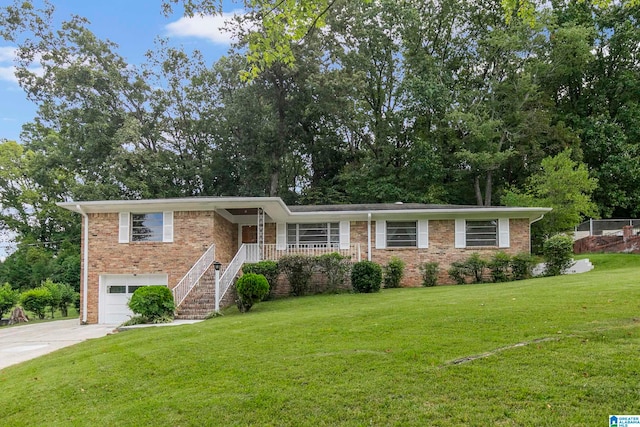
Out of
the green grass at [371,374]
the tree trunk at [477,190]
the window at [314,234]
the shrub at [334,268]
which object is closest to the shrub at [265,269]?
the shrub at [334,268]

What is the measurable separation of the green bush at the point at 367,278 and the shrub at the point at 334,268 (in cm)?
55

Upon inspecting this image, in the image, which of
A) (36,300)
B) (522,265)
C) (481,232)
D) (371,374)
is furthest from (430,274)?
(36,300)

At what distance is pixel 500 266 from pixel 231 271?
9.37m

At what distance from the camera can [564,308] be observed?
7172mm

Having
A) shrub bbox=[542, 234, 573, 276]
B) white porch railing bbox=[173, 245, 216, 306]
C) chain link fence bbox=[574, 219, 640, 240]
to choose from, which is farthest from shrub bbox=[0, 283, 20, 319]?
chain link fence bbox=[574, 219, 640, 240]

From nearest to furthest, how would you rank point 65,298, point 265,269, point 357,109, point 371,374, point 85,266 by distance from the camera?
1. point 371,374
2. point 265,269
3. point 85,266
4. point 65,298
5. point 357,109

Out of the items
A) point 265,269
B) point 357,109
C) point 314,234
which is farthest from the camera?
point 357,109

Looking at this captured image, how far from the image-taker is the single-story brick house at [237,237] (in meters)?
14.5

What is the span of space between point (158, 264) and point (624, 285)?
13.1 metres

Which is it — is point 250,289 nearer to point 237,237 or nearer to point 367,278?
point 367,278

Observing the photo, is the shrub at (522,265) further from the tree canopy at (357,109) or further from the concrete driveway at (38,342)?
the concrete driveway at (38,342)

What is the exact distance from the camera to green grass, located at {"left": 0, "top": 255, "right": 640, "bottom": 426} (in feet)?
12.5

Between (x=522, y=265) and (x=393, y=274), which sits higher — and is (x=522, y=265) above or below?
above

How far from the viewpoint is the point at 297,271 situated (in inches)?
→ 588
